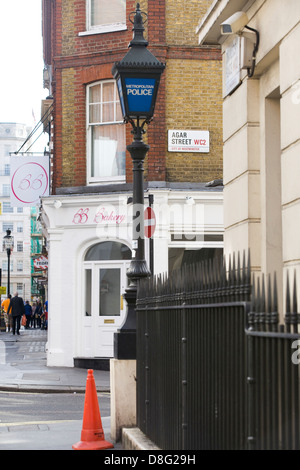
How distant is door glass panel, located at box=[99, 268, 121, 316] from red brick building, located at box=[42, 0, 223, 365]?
0.03 m

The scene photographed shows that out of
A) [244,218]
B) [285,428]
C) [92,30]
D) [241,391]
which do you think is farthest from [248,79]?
[92,30]

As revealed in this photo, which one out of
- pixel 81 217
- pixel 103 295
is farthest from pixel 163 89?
pixel 103 295

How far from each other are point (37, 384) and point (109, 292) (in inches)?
185

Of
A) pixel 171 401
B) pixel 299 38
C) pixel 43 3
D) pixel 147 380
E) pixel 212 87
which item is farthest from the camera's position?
pixel 43 3

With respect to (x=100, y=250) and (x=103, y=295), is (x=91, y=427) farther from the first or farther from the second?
(x=100, y=250)

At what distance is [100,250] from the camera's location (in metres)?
22.0

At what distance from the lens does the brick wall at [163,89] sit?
2120 cm

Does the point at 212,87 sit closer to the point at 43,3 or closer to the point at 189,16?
the point at 189,16

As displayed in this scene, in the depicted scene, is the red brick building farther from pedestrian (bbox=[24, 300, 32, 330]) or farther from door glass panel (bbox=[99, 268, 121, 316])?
pedestrian (bbox=[24, 300, 32, 330])

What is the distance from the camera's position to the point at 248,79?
31.8 ft

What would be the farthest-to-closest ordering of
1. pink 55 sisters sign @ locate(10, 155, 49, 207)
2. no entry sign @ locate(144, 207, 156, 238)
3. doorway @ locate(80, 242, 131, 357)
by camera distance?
pink 55 sisters sign @ locate(10, 155, 49, 207)
doorway @ locate(80, 242, 131, 357)
no entry sign @ locate(144, 207, 156, 238)

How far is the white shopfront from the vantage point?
2098cm

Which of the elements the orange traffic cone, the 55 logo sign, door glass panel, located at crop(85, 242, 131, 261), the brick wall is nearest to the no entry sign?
the orange traffic cone

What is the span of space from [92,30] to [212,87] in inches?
138
